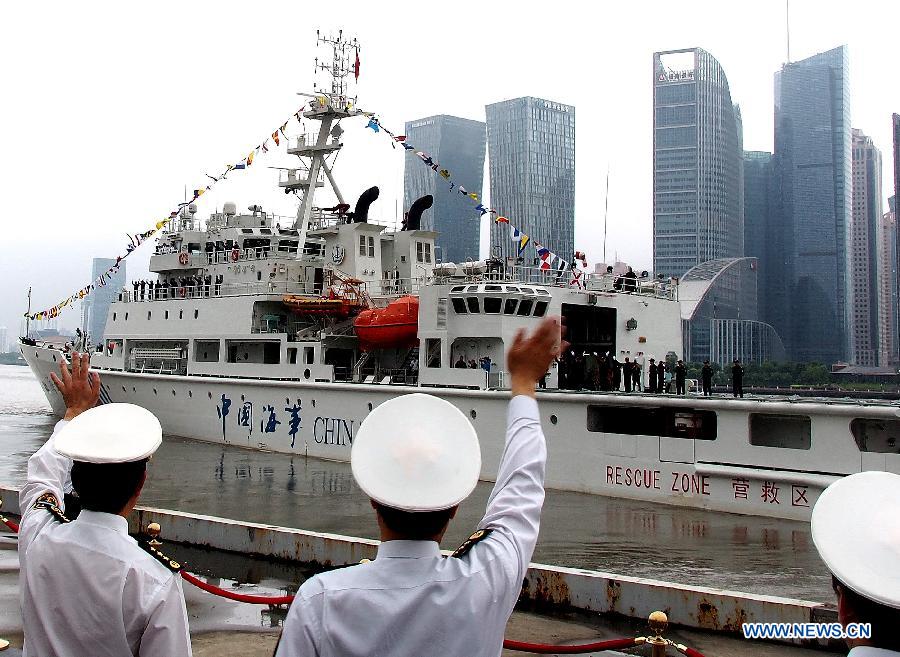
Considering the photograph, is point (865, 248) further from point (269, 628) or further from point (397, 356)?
point (269, 628)

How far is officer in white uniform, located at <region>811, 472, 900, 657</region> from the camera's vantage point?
1.69m

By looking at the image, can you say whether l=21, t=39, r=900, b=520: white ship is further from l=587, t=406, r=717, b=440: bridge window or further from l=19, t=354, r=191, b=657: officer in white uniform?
l=19, t=354, r=191, b=657: officer in white uniform

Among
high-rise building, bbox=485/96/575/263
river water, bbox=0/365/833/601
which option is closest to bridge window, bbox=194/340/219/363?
river water, bbox=0/365/833/601

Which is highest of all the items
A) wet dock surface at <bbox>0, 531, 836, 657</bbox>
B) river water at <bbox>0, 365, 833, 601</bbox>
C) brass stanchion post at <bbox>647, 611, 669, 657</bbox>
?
brass stanchion post at <bbox>647, 611, 669, 657</bbox>

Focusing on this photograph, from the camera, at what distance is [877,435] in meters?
12.6

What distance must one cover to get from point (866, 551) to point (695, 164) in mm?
110631

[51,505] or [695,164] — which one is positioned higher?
[695,164]

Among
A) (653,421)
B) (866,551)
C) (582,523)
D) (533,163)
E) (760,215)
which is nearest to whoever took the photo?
(866,551)

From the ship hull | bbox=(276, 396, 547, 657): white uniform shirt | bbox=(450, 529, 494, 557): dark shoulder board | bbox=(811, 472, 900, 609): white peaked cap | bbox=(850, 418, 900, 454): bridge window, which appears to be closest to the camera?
bbox=(811, 472, 900, 609): white peaked cap

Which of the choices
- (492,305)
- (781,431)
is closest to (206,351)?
(492,305)

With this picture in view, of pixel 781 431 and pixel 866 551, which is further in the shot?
pixel 781 431

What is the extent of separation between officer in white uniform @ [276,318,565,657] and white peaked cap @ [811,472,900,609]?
715 millimetres

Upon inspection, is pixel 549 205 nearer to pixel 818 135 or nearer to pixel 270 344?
pixel 270 344

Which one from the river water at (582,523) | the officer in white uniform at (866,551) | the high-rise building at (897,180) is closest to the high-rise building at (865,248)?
the high-rise building at (897,180)
